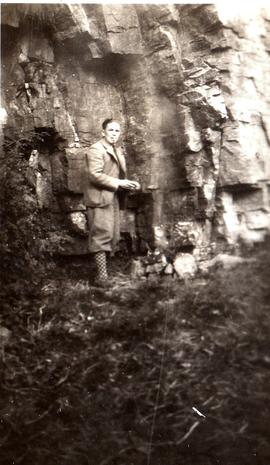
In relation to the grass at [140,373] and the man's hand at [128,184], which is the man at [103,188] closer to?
the man's hand at [128,184]

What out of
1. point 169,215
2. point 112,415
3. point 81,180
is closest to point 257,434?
point 112,415

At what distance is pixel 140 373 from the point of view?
13.0 ft

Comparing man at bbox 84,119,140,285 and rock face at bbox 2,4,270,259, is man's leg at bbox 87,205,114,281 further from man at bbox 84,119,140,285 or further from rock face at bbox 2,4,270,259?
rock face at bbox 2,4,270,259

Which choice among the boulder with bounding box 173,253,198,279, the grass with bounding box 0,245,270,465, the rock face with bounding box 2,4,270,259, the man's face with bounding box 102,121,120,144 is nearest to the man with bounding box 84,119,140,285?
the man's face with bounding box 102,121,120,144

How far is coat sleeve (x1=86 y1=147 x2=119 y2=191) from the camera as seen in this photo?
4707mm

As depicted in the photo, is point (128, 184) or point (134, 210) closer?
Answer: point (128, 184)

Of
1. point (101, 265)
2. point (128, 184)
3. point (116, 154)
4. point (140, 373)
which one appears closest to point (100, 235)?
point (101, 265)

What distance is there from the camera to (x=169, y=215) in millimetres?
5078

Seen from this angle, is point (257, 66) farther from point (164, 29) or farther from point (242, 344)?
point (242, 344)

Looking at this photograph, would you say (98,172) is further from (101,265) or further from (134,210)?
(101,265)

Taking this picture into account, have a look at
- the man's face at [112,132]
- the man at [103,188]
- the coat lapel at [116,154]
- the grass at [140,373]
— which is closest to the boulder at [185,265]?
the grass at [140,373]

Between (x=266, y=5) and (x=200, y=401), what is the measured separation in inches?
152

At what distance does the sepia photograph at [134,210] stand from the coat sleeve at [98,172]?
0.6 inches

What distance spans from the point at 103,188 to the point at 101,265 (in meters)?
0.81
